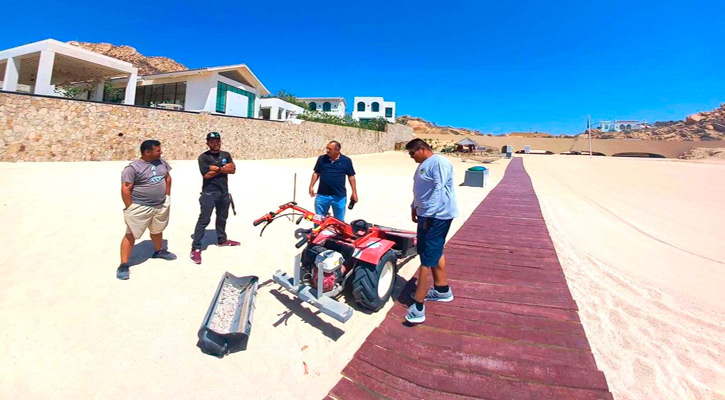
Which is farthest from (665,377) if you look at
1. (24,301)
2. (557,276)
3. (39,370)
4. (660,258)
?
(24,301)

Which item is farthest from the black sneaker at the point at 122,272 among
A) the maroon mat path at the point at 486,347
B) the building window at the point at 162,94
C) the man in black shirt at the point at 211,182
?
the building window at the point at 162,94

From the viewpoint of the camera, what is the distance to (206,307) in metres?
3.21

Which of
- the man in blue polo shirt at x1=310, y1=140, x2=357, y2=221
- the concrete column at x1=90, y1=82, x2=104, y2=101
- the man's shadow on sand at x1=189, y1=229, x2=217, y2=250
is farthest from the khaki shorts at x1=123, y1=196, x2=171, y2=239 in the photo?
the concrete column at x1=90, y1=82, x2=104, y2=101

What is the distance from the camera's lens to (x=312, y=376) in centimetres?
242

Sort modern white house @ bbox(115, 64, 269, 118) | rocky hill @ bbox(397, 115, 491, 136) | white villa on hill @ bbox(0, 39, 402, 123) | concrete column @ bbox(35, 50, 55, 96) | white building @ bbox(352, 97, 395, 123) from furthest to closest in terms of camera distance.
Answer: rocky hill @ bbox(397, 115, 491, 136), white building @ bbox(352, 97, 395, 123), modern white house @ bbox(115, 64, 269, 118), white villa on hill @ bbox(0, 39, 402, 123), concrete column @ bbox(35, 50, 55, 96)

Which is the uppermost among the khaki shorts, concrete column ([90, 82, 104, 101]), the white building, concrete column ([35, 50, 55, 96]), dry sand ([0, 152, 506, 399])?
the white building

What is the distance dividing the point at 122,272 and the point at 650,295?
20.3 feet

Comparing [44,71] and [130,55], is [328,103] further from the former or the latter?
[44,71]

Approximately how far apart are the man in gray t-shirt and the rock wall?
11.0 m

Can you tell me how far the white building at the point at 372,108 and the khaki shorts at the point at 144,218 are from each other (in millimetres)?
58137

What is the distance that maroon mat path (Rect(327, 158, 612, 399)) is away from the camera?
2.25 meters

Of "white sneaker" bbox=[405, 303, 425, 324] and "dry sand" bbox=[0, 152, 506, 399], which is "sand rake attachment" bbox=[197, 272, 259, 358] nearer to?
"dry sand" bbox=[0, 152, 506, 399]

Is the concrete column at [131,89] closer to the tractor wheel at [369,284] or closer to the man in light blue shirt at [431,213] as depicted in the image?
the tractor wheel at [369,284]

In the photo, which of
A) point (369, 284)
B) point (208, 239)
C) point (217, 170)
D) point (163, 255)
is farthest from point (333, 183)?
point (163, 255)
